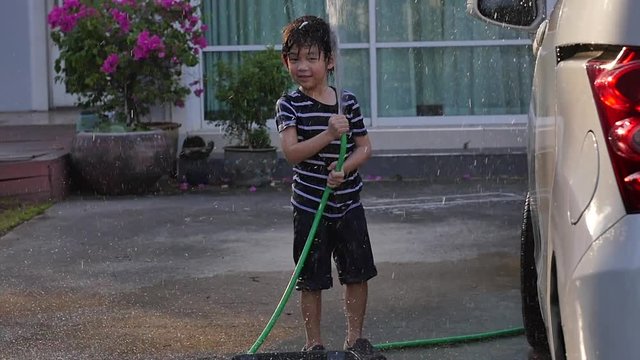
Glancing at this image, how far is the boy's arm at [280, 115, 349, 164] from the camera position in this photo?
4.27 meters

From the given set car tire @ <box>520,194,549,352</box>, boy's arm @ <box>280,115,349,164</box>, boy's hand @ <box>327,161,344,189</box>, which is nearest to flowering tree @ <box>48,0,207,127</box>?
boy's arm @ <box>280,115,349,164</box>

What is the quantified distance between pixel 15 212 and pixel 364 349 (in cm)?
477

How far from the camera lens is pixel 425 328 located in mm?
5172

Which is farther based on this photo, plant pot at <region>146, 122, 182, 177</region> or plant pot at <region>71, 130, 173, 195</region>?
plant pot at <region>146, 122, 182, 177</region>

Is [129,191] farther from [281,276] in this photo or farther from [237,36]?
[281,276]

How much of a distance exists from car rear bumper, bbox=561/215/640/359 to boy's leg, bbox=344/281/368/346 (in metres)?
2.13

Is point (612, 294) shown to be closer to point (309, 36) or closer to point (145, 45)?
point (309, 36)

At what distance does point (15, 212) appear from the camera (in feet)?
28.0

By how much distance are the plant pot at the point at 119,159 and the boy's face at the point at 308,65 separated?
198 inches

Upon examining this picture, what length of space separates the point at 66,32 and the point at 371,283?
4932 mm

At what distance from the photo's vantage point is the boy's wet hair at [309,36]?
440 cm

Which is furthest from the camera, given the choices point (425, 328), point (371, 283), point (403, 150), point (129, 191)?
point (403, 150)

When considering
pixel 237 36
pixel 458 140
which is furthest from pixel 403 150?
pixel 237 36

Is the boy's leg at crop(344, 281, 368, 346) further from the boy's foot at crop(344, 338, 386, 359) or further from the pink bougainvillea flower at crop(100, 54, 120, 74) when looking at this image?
the pink bougainvillea flower at crop(100, 54, 120, 74)
